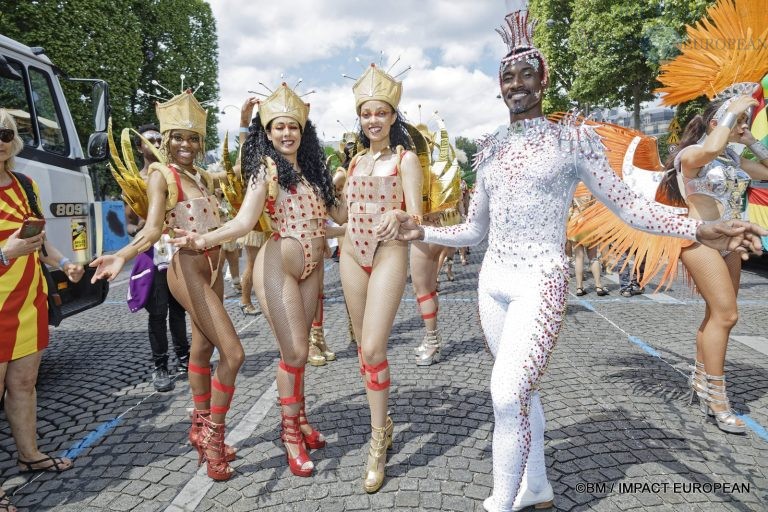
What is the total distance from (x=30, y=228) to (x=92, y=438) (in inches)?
63.6

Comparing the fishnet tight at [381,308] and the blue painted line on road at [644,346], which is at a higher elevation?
the fishnet tight at [381,308]

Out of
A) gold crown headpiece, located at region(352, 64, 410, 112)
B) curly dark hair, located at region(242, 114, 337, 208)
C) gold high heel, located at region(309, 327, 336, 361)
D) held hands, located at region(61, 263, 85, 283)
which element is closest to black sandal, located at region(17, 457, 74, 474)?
held hands, located at region(61, 263, 85, 283)

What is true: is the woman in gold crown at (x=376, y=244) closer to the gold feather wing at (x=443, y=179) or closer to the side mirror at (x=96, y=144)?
the gold feather wing at (x=443, y=179)

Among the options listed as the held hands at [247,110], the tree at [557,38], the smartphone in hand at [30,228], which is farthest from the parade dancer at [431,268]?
the tree at [557,38]

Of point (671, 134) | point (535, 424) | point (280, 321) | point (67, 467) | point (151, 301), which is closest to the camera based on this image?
point (535, 424)

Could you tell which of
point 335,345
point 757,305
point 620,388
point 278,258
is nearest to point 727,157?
point 620,388

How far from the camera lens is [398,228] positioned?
2377mm

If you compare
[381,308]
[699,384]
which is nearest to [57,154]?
[381,308]

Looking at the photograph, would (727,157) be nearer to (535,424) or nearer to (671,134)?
(671,134)

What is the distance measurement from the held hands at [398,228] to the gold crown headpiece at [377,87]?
87 cm

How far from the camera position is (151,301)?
174 inches

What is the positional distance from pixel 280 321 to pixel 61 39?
650 inches

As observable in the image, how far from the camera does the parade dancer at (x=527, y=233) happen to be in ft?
6.74

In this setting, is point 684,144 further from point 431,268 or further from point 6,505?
point 6,505
